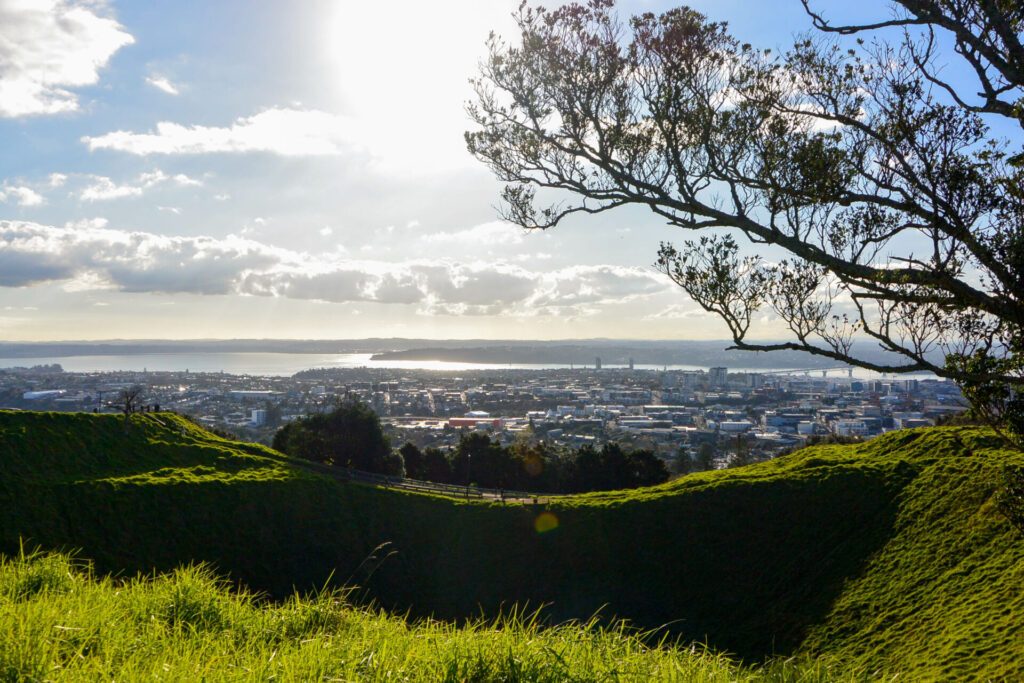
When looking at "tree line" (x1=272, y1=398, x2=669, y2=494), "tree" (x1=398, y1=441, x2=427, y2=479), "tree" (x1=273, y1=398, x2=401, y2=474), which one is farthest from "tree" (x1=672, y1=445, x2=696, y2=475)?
"tree" (x1=273, y1=398, x2=401, y2=474)

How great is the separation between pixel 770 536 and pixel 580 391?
105m

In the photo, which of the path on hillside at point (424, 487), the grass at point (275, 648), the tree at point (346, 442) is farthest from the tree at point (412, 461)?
the grass at point (275, 648)

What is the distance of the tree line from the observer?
31.3 m

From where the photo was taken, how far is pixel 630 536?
19375mm

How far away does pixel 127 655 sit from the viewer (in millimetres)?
4191

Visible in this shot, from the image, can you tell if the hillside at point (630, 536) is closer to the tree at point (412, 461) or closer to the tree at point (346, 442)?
the tree at point (346, 442)

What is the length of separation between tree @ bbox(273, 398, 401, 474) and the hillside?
760 cm

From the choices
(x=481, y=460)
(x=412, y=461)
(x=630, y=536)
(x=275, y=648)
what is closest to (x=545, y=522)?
(x=630, y=536)

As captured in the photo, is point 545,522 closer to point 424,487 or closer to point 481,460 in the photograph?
point 424,487

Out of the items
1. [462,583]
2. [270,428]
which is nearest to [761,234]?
[462,583]

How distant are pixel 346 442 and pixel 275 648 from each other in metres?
28.4

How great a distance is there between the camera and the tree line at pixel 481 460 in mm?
31281

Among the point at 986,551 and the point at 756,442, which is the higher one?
the point at 986,551

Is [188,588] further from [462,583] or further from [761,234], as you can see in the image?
[462,583]
